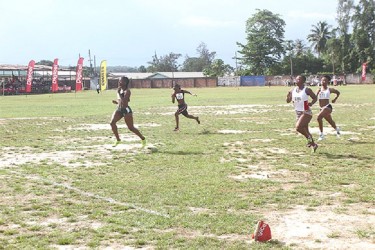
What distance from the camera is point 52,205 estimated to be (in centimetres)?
734

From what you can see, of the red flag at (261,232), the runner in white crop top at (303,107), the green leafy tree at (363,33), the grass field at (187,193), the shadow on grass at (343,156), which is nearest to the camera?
the red flag at (261,232)

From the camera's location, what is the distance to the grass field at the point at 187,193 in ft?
19.0

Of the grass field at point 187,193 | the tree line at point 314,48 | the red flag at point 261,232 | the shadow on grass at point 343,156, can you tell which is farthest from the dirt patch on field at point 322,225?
the tree line at point 314,48

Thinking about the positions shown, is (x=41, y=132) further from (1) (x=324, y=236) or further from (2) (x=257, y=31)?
(2) (x=257, y=31)

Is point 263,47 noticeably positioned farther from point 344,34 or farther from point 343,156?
point 343,156

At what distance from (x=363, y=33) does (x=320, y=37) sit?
15838 millimetres

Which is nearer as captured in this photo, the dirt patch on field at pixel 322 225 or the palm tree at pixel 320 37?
the dirt patch on field at pixel 322 225

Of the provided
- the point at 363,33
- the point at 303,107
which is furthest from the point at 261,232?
the point at 363,33

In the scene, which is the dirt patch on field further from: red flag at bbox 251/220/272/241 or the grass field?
red flag at bbox 251/220/272/241

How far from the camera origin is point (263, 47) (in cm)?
10581

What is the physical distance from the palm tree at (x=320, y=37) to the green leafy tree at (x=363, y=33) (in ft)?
39.9

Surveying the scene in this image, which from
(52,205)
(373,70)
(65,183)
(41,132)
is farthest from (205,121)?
(373,70)

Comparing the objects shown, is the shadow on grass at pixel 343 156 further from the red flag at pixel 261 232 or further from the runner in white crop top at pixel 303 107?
the red flag at pixel 261 232

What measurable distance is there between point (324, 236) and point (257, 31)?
347 feet
